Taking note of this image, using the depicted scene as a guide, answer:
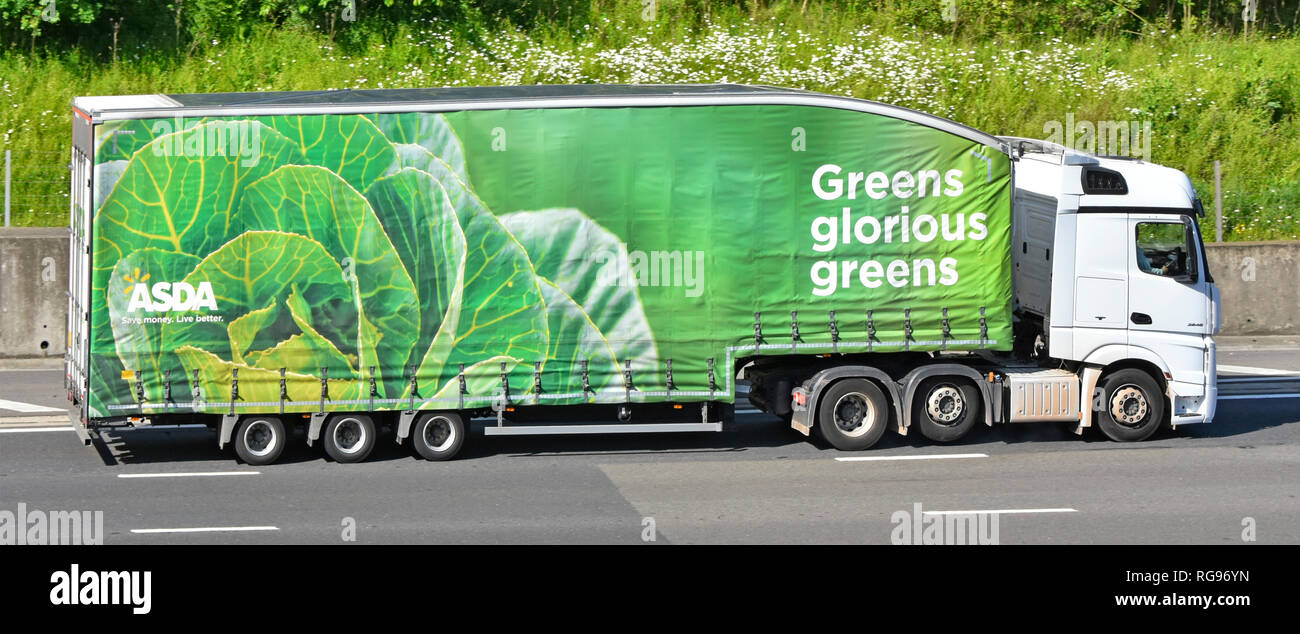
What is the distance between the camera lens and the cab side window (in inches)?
557

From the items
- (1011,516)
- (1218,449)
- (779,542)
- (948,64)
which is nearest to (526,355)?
(779,542)

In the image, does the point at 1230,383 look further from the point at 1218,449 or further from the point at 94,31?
the point at 94,31

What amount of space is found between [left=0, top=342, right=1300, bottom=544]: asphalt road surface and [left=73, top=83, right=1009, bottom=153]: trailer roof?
3245 mm

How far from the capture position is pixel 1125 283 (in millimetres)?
14109

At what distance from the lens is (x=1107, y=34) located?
2812 centimetres

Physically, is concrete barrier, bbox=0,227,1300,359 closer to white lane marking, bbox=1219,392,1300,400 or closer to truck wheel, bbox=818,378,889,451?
truck wheel, bbox=818,378,889,451

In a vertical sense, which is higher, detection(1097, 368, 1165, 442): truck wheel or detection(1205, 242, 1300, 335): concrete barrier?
detection(1205, 242, 1300, 335): concrete barrier

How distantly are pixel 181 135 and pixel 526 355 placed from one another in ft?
11.8

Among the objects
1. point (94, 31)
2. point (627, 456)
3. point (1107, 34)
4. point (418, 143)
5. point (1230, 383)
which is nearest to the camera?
point (418, 143)

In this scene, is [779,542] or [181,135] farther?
[181,135]
